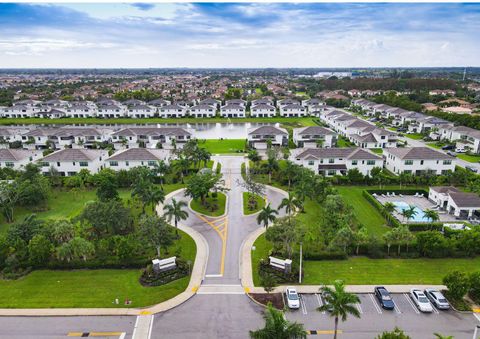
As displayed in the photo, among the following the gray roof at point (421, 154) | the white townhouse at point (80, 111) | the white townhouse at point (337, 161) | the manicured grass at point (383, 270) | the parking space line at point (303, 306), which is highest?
the white townhouse at point (80, 111)

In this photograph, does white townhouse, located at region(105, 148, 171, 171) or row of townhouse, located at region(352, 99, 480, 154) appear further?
row of townhouse, located at region(352, 99, 480, 154)

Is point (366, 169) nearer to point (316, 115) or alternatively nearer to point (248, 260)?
point (248, 260)

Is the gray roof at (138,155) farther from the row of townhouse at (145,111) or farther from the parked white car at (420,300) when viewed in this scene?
the row of townhouse at (145,111)

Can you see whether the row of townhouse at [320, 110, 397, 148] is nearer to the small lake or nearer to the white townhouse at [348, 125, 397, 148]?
the white townhouse at [348, 125, 397, 148]

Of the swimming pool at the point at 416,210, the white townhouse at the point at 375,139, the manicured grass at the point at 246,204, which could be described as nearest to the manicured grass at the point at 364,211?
the swimming pool at the point at 416,210

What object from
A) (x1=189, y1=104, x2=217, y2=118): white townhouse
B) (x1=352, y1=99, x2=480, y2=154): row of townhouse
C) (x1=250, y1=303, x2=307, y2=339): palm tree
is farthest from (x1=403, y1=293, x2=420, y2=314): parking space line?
(x1=189, y1=104, x2=217, y2=118): white townhouse

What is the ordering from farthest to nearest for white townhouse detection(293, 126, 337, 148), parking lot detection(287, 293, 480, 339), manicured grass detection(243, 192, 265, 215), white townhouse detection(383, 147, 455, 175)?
white townhouse detection(293, 126, 337, 148), white townhouse detection(383, 147, 455, 175), manicured grass detection(243, 192, 265, 215), parking lot detection(287, 293, 480, 339)

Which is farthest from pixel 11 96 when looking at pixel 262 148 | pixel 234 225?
pixel 234 225

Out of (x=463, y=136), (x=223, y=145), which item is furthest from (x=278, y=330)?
(x=463, y=136)
